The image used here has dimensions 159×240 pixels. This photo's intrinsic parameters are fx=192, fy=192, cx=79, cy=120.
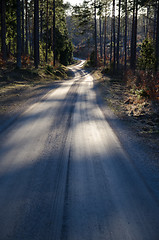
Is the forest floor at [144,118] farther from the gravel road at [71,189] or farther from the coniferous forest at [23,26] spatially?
the coniferous forest at [23,26]

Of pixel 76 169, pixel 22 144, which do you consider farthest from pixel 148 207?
pixel 22 144

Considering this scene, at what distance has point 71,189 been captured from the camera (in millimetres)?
2895

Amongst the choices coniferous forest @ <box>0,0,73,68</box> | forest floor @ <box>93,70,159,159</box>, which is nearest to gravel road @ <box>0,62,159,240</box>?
forest floor @ <box>93,70,159,159</box>

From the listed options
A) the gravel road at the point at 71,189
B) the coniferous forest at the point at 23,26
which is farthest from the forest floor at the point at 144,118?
the coniferous forest at the point at 23,26

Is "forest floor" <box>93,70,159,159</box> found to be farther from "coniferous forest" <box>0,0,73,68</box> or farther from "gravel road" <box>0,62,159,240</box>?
"coniferous forest" <box>0,0,73,68</box>

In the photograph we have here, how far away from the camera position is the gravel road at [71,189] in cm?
219

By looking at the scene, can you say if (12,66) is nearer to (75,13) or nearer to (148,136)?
(148,136)

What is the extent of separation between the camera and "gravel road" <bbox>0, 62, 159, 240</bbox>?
7.20 feet

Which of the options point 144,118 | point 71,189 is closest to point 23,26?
point 144,118

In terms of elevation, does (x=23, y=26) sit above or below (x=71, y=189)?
above

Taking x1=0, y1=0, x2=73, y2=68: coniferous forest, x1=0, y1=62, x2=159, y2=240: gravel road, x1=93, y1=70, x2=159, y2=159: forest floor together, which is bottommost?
x1=0, y1=62, x2=159, y2=240: gravel road

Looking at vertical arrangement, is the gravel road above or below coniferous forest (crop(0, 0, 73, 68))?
below

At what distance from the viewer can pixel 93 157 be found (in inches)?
153

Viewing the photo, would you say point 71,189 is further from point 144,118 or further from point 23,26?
point 23,26
